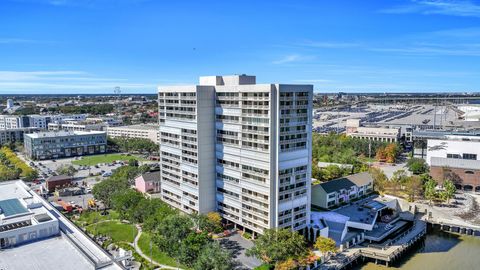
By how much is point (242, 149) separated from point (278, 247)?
1453 cm

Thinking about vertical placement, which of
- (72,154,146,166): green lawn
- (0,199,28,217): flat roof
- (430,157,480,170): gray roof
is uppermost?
(0,199,28,217): flat roof

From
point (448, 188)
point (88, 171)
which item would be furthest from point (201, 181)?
point (88, 171)

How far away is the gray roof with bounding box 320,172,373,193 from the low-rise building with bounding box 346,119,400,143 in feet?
181

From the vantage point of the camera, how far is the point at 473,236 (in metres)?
55.9

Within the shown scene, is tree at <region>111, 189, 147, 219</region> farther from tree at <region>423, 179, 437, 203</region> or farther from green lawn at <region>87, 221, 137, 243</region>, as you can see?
tree at <region>423, 179, 437, 203</region>

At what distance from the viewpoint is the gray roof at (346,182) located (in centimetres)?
6372

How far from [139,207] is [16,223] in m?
15.3

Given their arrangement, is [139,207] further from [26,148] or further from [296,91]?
[26,148]

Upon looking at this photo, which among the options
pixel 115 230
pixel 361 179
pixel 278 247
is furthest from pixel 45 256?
pixel 361 179

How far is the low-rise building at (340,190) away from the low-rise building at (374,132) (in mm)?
55874

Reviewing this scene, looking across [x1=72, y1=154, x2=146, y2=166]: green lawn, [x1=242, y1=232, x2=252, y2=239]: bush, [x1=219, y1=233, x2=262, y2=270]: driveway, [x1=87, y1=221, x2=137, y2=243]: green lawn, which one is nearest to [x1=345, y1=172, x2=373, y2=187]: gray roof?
[x1=242, y1=232, x2=252, y2=239]: bush

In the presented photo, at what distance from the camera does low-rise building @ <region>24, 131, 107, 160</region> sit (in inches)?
4350

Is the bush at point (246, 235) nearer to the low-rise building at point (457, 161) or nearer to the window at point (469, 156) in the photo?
the low-rise building at point (457, 161)

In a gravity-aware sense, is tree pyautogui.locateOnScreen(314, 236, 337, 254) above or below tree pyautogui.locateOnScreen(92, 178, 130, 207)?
below
